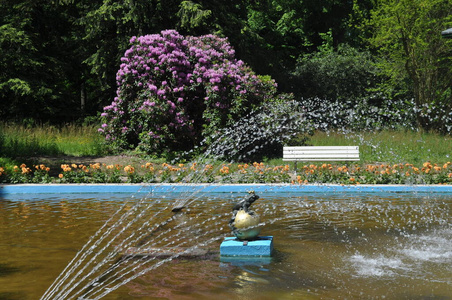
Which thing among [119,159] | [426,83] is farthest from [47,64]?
[426,83]

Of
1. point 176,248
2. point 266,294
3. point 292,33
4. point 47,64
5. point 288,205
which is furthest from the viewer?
point 292,33

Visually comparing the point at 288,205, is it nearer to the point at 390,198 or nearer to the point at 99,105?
the point at 390,198

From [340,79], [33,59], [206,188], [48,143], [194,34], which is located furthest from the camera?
[340,79]

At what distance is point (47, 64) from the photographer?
2297 centimetres

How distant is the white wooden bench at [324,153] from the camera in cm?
1212

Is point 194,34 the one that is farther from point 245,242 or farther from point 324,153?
point 245,242

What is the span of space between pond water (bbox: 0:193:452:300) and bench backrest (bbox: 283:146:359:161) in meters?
2.47

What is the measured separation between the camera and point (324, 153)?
40.0 feet

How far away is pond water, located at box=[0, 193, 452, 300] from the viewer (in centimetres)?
458

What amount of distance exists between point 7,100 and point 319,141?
48.7 feet

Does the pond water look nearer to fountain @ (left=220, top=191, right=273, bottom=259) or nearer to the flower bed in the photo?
fountain @ (left=220, top=191, right=273, bottom=259)

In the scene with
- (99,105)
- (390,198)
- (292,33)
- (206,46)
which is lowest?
(390,198)

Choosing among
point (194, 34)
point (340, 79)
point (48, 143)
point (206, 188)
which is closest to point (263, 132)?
point (206, 188)

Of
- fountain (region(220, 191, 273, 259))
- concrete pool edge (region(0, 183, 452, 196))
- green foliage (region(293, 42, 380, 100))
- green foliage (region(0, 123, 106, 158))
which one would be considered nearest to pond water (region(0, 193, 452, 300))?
→ fountain (region(220, 191, 273, 259))
